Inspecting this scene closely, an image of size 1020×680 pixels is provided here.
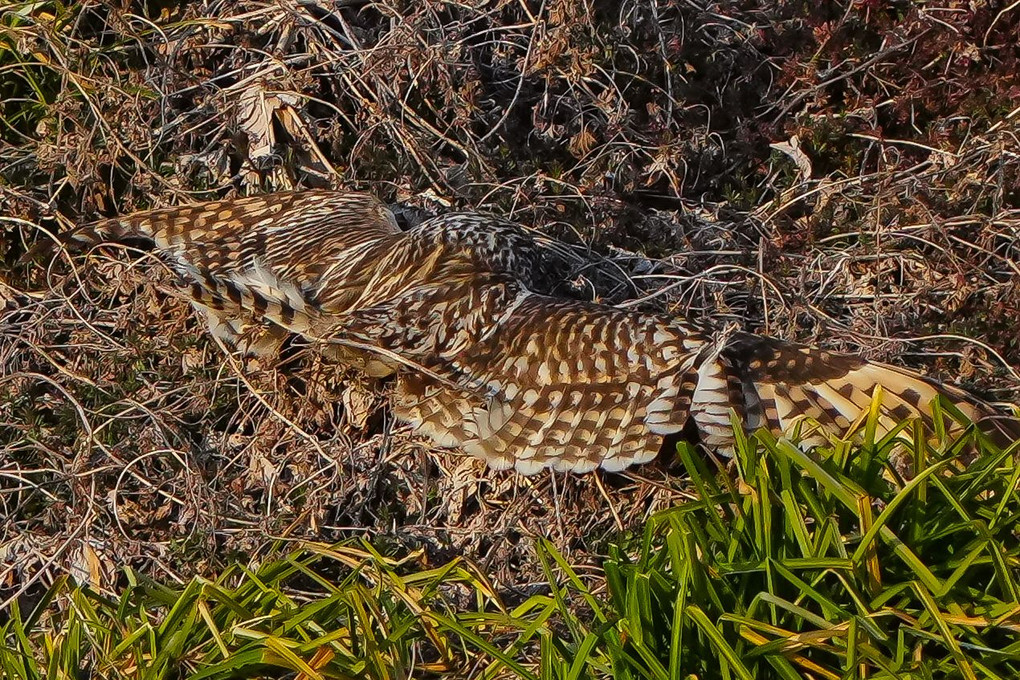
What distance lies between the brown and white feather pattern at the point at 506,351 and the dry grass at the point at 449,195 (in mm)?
194

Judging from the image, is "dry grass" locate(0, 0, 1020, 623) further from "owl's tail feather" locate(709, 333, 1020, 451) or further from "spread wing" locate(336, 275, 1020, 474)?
"owl's tail feather" locate(709, 333, 1020, 451)

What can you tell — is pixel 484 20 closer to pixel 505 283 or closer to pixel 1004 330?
pixel 505 283

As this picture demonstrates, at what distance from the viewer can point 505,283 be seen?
3.34m

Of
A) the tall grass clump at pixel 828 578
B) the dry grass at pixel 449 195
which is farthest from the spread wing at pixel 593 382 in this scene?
the tall grass clump at pixel 828 578

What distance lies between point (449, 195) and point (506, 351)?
118 cm

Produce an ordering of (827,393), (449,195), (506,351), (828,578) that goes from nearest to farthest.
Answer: (828,578)
(827,393)
(506,351)
(449,195)

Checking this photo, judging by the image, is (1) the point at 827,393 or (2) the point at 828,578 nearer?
(2) the point at 828,578

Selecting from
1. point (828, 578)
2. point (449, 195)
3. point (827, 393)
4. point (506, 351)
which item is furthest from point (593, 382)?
point (449, 195)

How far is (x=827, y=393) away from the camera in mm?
2959

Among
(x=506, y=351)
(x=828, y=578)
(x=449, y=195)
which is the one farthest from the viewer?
(x=449, y=195)

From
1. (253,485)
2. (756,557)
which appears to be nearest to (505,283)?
(253,485)

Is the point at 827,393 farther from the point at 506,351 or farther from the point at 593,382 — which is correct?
the point at 506,351

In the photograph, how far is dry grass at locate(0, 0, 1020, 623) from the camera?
328cm

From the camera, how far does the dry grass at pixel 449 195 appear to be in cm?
328
